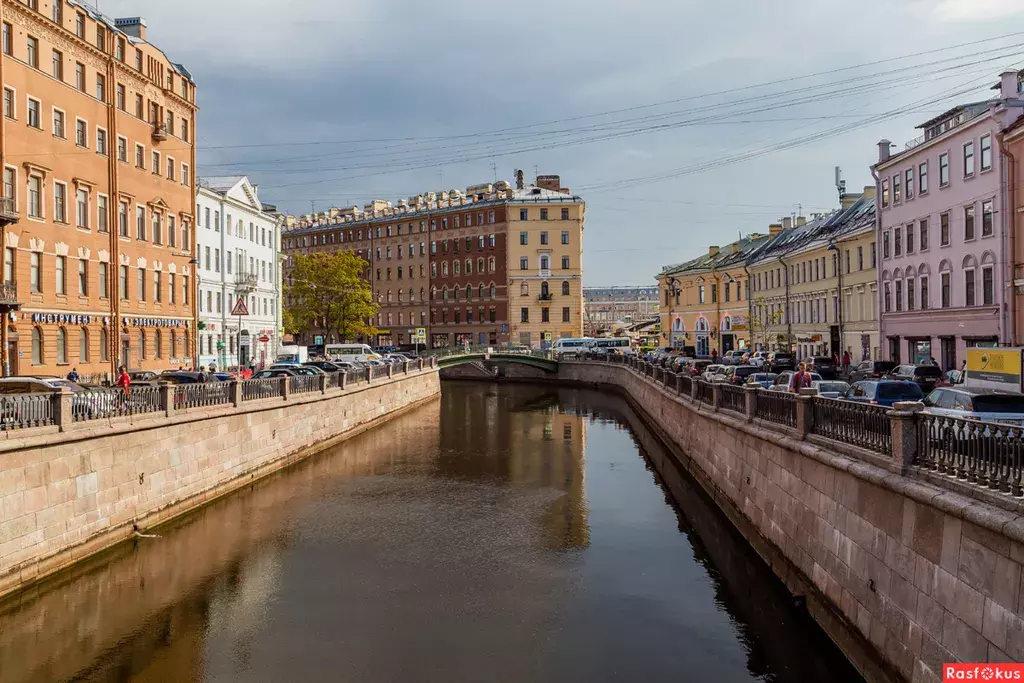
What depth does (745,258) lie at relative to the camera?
252 ft

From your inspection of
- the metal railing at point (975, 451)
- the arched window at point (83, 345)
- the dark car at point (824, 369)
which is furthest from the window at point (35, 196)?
the metal railing at point (975, 451)

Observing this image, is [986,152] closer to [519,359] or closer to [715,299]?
[715,299]

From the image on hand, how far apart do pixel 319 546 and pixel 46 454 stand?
626cm

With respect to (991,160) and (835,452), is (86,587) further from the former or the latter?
(991,160)

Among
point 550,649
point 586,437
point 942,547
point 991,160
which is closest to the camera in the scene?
point 942,547

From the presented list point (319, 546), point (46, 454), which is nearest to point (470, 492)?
point (319, 546)

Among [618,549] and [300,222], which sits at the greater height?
[300,222]

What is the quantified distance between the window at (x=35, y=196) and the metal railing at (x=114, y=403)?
16321mm

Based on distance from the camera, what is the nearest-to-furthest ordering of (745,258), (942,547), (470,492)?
(942,547), (470,492), (745,258)

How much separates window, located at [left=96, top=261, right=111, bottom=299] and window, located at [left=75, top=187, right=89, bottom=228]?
2229mm

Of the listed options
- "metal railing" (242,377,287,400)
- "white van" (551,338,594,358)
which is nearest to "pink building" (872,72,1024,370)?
"metal railing" (242,377,287,400)

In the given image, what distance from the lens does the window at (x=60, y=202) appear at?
35.2 metres

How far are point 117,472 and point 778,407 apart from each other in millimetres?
14527

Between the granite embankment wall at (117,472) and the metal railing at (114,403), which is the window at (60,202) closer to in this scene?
the granite embankment wall at (117,472)
